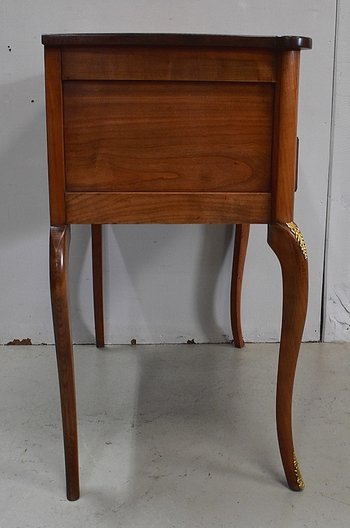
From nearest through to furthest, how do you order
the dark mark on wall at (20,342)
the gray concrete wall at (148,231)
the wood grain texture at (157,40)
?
the wood grain texture at (157,40)
the gray concrete wall at (148,231)
the dark mark on wall at (20,342)

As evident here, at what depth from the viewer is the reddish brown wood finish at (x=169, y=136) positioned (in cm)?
97

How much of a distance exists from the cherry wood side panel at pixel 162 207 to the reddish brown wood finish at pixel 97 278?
0.53 m

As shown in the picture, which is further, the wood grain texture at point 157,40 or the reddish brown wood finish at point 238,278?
the reddish brown wood finish at point 238,278

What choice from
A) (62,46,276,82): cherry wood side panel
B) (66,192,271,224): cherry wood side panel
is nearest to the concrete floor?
(66,192,271,224): cherry wood side panel

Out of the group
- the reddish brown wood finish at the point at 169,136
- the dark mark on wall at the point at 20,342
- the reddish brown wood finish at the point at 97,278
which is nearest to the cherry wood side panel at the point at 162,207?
the reddish brown wood finish at the point at 169,136

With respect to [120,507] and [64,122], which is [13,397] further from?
[64,122]

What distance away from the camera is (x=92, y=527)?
38.6 inches

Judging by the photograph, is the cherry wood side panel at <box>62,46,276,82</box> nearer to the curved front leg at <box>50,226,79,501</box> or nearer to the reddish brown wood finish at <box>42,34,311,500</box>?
the reddish brown wood finish at <box>42,34,311,500</box>

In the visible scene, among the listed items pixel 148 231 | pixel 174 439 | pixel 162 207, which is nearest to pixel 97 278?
pixel 148 231

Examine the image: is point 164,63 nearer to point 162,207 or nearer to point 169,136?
point 169,136

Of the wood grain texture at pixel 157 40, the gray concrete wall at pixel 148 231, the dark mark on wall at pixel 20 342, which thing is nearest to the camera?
the wood grain texture at pixel 157 40

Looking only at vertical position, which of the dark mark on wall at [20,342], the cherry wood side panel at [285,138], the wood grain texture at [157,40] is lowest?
the dark mark on wall at [20,342]

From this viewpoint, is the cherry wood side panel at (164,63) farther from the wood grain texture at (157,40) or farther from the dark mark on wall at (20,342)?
the dark mark on wall at (20,342)

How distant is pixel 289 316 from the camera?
1051 mm
